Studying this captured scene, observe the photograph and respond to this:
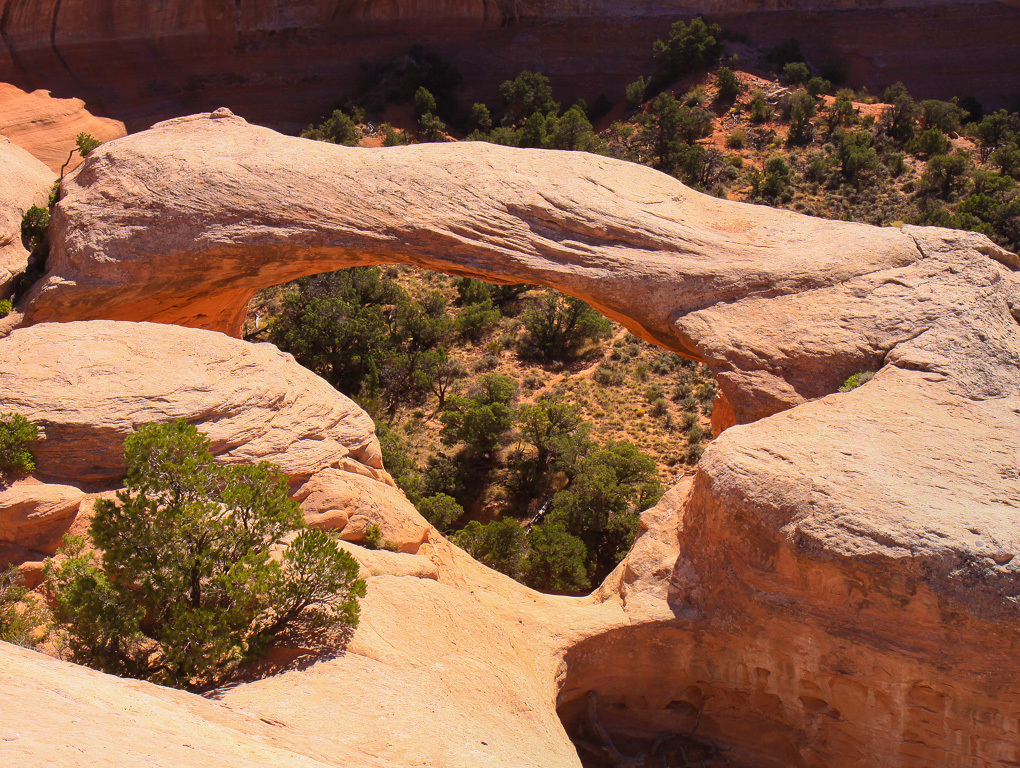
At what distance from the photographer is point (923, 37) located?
1619 inches

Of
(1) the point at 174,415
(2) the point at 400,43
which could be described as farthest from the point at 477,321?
(2) the point at 400,43

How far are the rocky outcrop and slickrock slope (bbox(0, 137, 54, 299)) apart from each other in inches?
726

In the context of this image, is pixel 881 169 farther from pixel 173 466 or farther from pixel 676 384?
pixel 173 466

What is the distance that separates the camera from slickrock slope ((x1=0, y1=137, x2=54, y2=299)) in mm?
13935

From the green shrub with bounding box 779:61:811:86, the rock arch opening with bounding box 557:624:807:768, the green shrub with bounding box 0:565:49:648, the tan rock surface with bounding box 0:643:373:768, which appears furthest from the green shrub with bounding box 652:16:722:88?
the tan rock surface with bounding box 0:643:373:768

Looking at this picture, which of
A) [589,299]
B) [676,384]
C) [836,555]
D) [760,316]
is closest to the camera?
[836,555]

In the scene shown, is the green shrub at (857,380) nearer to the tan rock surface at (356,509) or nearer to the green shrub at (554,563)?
the tan rock surface at (356,509)

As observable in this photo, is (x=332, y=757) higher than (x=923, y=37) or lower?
lower

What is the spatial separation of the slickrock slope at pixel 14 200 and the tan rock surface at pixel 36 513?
20.0 feet

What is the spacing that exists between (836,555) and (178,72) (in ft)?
140

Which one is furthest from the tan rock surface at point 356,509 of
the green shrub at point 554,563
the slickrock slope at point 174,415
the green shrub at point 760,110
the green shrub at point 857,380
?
the green shrub at point 760,110

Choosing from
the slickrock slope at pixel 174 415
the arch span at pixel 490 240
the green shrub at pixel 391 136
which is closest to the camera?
the slickrock slope at pixel 174 415

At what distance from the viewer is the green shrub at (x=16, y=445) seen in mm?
9297

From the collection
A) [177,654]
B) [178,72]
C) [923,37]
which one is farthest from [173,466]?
[923,37]
